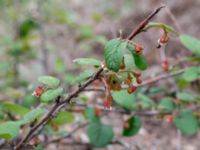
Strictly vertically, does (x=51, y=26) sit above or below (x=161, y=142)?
above

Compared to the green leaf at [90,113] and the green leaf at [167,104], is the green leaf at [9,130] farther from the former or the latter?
the green leaf at [167,104]

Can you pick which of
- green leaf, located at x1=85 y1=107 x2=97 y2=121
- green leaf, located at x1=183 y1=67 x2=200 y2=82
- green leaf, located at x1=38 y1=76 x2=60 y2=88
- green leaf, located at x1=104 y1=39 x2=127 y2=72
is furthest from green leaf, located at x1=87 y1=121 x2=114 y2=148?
green leaf, located at x1=104 y1=39 x2=127 y2=72

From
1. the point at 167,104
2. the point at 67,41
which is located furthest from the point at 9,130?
the point at 67,41

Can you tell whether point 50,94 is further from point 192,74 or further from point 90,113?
point 192,74

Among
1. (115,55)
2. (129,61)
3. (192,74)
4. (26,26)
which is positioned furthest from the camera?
(26,26)

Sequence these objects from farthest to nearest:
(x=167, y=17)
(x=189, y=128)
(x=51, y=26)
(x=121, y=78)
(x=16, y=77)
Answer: (x=51, y=26), (x=167, y=17), (x=16, y=77), (x=189, y=128), (x=121, y=78)

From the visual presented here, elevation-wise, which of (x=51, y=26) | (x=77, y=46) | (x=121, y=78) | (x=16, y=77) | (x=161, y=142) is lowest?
(x=161, y=142)

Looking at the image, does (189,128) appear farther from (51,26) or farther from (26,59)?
(51,26)

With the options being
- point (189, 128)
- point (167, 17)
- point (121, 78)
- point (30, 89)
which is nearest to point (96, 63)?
point (121, 78)
